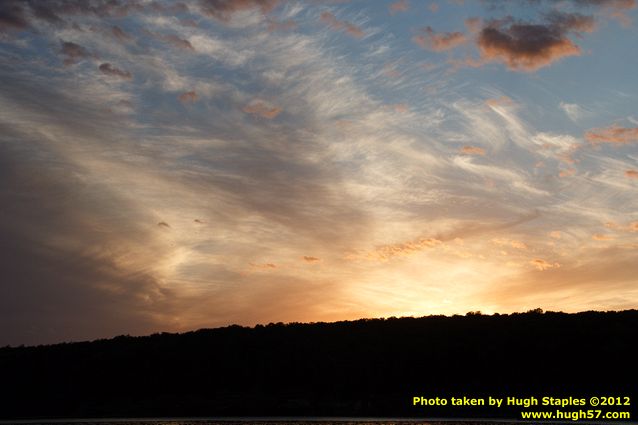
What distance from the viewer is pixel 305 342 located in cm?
6888

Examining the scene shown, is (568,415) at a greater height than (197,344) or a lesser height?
lesser

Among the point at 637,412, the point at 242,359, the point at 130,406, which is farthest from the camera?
the point at 242,359

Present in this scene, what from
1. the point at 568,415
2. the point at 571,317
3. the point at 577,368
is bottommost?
the point at 568,415

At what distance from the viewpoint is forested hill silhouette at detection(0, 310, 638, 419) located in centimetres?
5331

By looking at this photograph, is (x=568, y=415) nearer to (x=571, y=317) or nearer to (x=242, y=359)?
(x=571, y=317)

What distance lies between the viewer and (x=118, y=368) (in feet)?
225

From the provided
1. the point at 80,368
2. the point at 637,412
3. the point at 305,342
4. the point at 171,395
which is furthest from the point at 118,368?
the point at 637,412

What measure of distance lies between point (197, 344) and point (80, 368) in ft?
37.8

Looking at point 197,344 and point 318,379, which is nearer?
point 318,379

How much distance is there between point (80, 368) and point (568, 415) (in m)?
46.5

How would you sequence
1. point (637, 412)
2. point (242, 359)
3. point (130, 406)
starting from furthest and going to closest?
point (242, 359), point (130, 406), point (637, 412)

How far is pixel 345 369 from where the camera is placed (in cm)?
6103

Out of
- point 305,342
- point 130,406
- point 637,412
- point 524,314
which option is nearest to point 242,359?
point 305,342

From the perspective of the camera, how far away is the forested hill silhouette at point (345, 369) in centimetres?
5331
